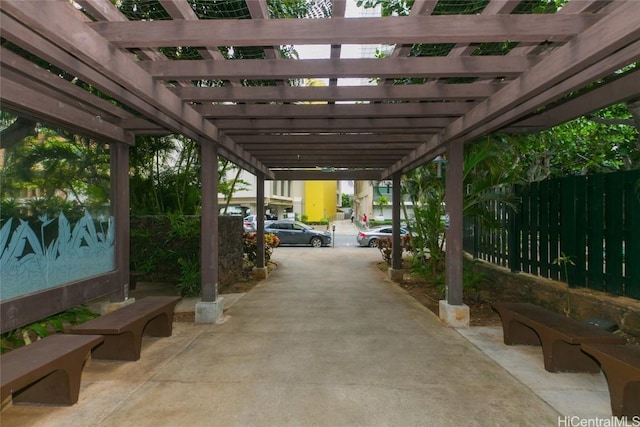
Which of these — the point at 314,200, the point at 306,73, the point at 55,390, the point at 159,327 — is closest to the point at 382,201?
the point at 159,327

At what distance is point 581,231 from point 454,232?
6.11 ft

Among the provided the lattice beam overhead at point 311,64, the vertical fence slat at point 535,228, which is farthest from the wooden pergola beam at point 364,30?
the vertical fence slat at point 535,228

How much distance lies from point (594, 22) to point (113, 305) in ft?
22.5

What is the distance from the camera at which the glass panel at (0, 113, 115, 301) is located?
4078 mm

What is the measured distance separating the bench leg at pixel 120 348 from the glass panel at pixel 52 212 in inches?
39.7

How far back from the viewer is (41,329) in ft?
14.6

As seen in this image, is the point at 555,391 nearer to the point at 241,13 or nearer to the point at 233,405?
the point at 233,405

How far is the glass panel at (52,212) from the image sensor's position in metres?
4.08

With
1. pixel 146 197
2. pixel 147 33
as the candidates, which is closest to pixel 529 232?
pixel 147 33

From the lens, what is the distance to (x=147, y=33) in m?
3.18

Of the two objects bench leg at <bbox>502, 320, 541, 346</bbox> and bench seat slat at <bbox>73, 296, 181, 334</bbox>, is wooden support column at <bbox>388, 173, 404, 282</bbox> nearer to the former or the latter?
bench leg at <bbox>502, 320, 541, 346</bbox>

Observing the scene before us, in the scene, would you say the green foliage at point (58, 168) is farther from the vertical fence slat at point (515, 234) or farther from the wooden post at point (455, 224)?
the vertical fence slat at point (515, 234)

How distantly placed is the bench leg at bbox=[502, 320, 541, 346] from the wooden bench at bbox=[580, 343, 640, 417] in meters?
1.75

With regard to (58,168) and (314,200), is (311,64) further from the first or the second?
(314,200)
